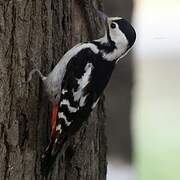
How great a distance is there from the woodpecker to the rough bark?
1.53m

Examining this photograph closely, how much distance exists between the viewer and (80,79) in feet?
13.1

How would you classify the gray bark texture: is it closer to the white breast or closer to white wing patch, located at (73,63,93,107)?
the white breast

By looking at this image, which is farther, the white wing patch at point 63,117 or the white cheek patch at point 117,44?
the white cheek patch at point 117,44

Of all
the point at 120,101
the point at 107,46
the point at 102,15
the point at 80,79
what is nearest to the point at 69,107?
the point at 80,79

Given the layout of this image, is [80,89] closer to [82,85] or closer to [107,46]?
[82,85]

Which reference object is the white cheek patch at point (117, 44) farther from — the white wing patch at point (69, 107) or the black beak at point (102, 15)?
the white wing patch at point (69, 107)

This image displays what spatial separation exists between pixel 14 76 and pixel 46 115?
31cm

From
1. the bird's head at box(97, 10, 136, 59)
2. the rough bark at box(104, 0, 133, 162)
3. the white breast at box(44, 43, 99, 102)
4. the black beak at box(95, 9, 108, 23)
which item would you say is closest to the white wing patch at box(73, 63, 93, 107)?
the white breast at box(44, 43, 99, 102)

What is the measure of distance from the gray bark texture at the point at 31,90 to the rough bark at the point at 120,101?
1.56 m

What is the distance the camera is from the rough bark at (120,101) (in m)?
5.77

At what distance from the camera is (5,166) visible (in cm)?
371

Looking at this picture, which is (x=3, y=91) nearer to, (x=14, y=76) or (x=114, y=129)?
(x=14, y=76)

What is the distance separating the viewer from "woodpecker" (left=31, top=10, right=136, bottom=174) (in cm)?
384

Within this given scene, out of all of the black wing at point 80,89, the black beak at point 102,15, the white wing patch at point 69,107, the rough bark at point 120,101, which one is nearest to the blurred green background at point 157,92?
the rough bark at point 120,101
